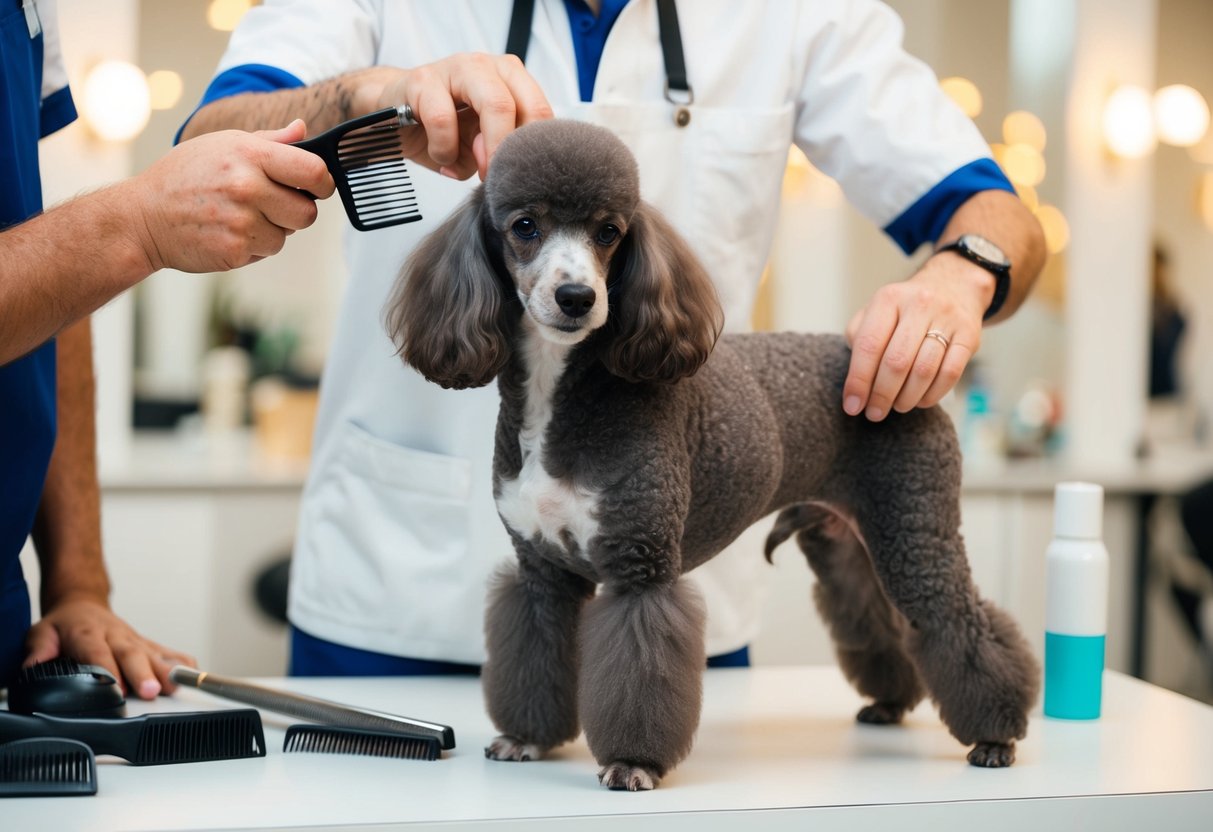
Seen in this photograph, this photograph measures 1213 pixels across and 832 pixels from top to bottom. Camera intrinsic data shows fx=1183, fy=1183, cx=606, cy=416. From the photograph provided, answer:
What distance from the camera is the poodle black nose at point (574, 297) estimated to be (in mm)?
917

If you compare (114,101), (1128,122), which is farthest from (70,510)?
(1128,122)

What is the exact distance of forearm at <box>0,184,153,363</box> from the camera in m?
0.94

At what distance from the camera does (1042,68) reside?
454 cm

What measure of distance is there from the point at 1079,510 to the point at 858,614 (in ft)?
0.82

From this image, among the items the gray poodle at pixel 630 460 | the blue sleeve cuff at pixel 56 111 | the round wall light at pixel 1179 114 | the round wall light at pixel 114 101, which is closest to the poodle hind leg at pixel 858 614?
the gray poodle at pixel 630 460

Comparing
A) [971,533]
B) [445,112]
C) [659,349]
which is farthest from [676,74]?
[971,533]

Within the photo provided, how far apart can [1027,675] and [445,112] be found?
75 cm

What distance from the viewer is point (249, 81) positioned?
132 centimetres

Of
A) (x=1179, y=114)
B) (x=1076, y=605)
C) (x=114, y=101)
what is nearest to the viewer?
(x=1076, y=605)

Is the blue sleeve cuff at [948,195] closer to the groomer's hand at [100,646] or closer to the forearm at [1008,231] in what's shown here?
the forearm at [1008,231]

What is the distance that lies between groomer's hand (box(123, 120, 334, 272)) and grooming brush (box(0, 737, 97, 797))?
1.28 ft

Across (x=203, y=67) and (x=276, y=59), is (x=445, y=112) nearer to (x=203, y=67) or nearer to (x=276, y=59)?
(x=276, y=59)

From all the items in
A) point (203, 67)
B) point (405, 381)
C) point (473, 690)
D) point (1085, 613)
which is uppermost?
point (203, 67)

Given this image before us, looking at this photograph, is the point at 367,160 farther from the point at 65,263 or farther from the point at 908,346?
the point at 908,346
